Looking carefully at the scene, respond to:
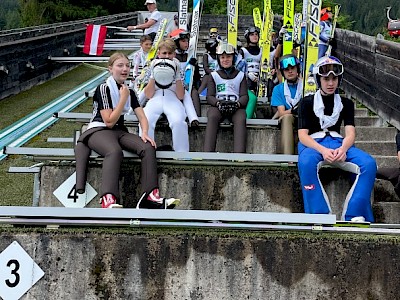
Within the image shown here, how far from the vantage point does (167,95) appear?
22.7 ft

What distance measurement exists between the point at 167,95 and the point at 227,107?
0.66 metres

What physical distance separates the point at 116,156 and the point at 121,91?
31.9 inches

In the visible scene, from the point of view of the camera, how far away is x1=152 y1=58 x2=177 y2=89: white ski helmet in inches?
269

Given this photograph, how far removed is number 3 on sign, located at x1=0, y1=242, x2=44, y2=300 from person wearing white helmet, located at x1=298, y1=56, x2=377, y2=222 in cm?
228

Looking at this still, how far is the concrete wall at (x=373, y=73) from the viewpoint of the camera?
8.52 meters

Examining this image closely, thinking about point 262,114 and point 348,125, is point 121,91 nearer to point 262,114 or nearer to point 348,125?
point 348,125

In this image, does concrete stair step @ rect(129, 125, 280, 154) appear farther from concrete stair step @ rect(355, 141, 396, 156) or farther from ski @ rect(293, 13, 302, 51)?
ski @ rect(293, 13, 302, 51)

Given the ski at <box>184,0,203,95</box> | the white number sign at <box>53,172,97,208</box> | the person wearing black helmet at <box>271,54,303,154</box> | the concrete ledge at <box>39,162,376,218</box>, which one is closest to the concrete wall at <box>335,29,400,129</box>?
the person wearing black helmet at <box>271,54,303,154</box>

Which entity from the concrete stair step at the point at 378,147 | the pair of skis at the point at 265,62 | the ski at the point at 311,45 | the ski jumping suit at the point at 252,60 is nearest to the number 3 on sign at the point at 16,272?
the ski at the point at 311,45

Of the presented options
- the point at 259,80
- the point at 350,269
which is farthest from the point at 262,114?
the point at 350,269

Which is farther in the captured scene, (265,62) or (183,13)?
(183,13)

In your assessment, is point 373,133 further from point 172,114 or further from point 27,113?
point 27,113

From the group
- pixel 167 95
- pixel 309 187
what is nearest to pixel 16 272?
pixel 309 187

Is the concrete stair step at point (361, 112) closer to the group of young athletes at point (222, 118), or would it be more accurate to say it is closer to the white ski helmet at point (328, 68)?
the group of young athletes at point (222, 118)
